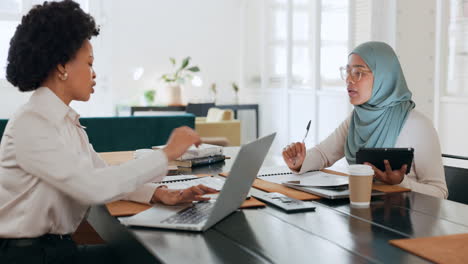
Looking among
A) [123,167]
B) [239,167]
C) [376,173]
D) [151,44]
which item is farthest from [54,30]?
[151,44]

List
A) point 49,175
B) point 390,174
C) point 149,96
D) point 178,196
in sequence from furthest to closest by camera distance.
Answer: point 149,96
point 390,174
point 178,196
point 49,175

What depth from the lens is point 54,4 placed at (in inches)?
62.8

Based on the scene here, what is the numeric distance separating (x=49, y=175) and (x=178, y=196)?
346 mm

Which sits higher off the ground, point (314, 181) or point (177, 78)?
point (177, 78)

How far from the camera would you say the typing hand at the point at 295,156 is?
7.14 feet

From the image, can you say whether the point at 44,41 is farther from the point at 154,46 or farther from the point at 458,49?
the point at 154,46

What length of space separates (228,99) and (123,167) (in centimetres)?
700

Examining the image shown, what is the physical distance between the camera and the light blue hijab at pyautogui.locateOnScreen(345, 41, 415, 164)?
2.38 metres

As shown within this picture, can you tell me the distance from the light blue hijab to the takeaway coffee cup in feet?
2.51

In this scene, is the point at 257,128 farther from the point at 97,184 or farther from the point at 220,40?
the point at 97,184

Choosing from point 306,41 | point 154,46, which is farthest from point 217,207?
point 154,46

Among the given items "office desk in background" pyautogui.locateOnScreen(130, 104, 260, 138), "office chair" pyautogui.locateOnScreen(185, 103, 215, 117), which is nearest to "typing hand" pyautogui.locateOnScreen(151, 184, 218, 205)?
"office desk in background" pyautogui.locateOnScreen(130, 104, 260, 138)

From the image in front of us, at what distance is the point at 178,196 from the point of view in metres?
1.61

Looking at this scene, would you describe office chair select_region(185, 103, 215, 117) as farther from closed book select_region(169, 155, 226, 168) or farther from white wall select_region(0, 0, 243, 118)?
closed book select_region(169, 155, 226, 168)
